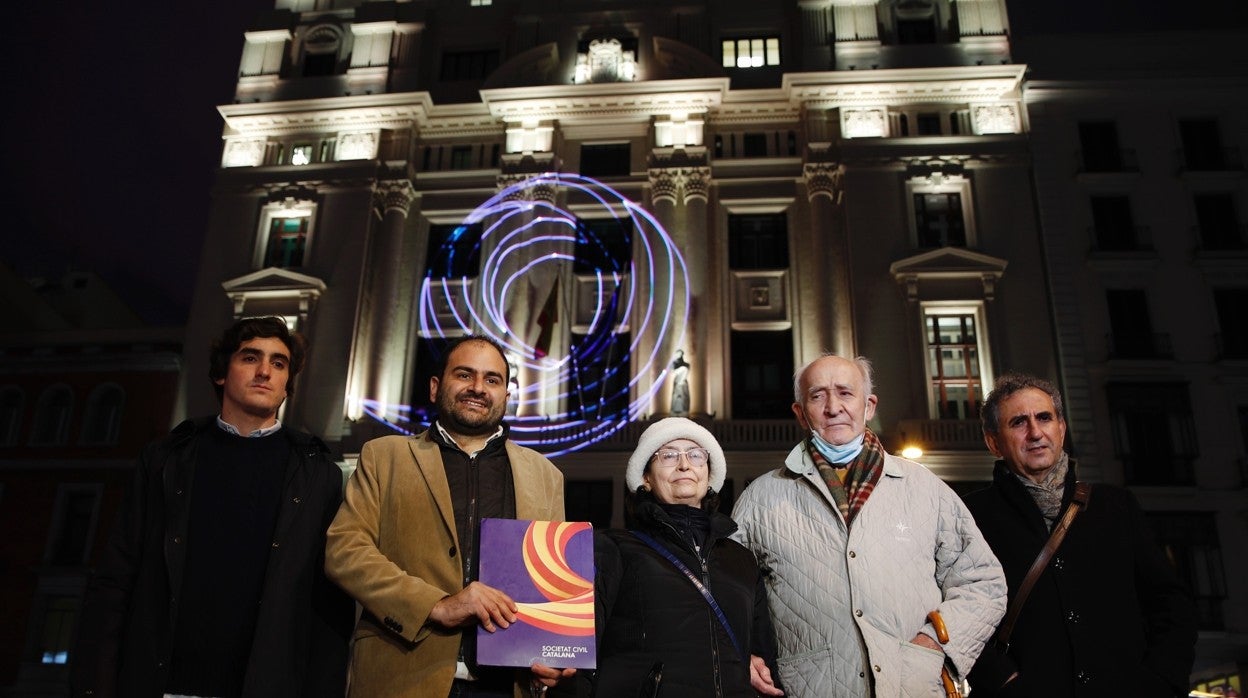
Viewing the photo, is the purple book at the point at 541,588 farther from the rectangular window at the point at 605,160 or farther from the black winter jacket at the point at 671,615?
the rectangular window at the point at 605,160

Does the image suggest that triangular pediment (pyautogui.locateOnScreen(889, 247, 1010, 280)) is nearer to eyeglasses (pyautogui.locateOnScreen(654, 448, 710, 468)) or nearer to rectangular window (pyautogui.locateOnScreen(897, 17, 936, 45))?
rectangular window (pyautogui.locateOnScreen(897, 17, 936, 45))

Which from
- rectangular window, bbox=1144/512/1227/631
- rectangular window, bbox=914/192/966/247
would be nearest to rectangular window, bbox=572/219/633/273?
rectangular window, bbox=914/192/966/247

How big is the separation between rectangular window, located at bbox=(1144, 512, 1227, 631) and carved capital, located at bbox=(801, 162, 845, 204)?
35.5 ft

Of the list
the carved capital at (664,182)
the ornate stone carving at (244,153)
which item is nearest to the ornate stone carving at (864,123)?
the carved capital at (664,182)

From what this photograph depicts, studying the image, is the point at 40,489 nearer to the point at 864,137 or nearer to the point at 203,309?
the point at 203,309

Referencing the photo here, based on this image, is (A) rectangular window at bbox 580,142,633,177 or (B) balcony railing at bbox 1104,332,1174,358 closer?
(B) balcony railing at bbox 1104,332,1174,358

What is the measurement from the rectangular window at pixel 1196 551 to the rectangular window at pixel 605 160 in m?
16.1

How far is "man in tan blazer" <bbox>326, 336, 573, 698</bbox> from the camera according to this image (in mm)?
3730

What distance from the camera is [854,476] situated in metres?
4.59

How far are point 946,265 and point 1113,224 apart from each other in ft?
16.4

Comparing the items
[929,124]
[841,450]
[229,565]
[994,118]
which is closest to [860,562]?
[841,450]

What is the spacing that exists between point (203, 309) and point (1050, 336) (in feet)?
74.2

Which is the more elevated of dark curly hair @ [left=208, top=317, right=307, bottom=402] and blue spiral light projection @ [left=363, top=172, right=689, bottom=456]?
blue spiral light projection @ [left=363, top=172, right=689, bottom=456]

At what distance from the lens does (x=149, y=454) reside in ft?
14.4
